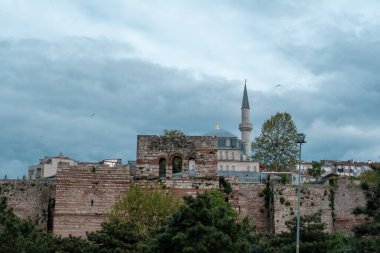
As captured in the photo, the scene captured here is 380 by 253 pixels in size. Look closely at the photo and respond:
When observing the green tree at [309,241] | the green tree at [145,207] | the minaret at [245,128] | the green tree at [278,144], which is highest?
the minaret at [245,128]

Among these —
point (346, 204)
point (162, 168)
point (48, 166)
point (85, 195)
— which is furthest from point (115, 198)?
point (48, 166)

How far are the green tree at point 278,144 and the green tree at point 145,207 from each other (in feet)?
103

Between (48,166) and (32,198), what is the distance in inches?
2069

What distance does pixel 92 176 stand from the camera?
53719mm

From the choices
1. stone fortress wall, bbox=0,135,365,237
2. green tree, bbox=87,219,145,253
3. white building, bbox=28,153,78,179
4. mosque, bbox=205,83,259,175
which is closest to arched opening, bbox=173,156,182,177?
stone fortress wall, bbox=0,135,365,237

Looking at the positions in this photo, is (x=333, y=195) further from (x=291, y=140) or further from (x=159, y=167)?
(x=291, y=140)

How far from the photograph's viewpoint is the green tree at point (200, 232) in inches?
1307

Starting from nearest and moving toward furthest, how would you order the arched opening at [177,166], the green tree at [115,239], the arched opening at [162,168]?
the green tree at [115,239]
the arched opening at [162,168]
the arched opening at [177,166]

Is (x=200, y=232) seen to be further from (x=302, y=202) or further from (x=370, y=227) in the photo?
(x=302, y=202)

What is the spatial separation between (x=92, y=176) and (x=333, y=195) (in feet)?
55.9

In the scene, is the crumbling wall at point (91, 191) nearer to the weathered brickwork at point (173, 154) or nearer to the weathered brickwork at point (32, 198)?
the weathered brickwork at point (173, 154)

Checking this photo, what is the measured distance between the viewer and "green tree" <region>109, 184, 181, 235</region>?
48344 millimetres

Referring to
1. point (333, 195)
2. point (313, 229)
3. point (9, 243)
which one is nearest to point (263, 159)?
point (333, 195)

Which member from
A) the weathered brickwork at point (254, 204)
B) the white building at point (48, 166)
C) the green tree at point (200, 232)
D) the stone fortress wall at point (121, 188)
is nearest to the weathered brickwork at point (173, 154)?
the stone fortress wall at point (121, 188)
